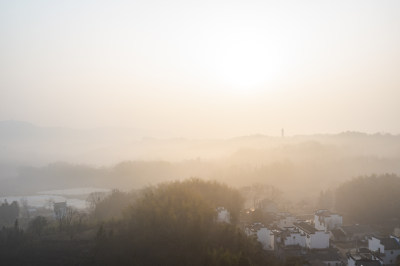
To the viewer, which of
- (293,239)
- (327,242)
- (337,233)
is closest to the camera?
(327,242)

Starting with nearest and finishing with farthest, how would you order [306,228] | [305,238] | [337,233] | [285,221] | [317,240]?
[317,240], [305,238], [306,228], [337,233], [285,221]

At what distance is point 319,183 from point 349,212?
22.5 m

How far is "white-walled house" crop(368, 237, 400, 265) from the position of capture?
62.1ft

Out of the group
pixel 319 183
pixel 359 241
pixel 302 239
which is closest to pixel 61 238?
pixel 302 239

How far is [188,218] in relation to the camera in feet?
58.0

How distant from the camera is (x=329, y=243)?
72.7 ft

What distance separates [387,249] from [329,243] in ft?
12.1

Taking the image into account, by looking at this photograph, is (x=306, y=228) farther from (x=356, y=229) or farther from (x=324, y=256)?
(x=356, y=229)

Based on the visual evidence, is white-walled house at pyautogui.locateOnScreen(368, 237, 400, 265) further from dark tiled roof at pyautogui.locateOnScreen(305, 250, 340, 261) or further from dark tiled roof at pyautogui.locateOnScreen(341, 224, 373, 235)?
dark tiled roof at pyautogui.locateOnScreen(341, 224, 373, 235)

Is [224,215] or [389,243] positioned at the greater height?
[224,215]

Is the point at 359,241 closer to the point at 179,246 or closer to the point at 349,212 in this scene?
the point at 349,212

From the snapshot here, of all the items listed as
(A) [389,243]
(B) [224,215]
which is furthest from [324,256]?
(B) [224,215]

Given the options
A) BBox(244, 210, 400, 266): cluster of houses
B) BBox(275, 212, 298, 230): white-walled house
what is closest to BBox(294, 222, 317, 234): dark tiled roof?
BBox(244, 210, 400, 266): cluster of houses

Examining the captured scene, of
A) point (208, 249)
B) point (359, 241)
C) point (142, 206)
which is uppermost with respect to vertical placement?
point (142, 206)
